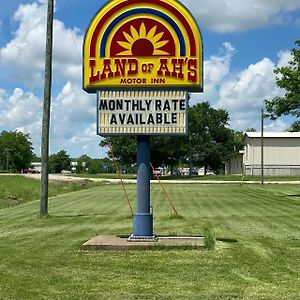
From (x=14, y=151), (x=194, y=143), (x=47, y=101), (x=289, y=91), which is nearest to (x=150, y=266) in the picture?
(x=47, y=101)

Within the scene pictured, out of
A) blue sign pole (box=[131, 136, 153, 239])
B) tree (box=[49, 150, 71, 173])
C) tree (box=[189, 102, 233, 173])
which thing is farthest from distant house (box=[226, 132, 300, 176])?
tree (box=[49, 150, 71, 173])

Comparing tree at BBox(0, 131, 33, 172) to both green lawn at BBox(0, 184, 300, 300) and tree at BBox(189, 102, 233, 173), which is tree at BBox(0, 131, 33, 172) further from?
green lawn at BBox(0, 184, 300, 300)

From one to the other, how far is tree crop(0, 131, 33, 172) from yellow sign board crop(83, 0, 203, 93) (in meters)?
140

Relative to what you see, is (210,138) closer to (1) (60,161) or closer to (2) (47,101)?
(1) (60,161)

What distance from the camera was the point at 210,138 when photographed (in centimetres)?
11906

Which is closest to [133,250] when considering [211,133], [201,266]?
[201,266]

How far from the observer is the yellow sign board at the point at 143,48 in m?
11.6

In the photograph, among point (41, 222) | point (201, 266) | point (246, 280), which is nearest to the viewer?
point (246, 280)

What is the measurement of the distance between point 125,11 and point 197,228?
5.98 metres

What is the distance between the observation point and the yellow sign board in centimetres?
1157

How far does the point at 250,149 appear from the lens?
3447 inches

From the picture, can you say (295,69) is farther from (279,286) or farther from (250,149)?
(250,149)

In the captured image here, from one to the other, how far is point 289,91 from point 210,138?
88.8 metres

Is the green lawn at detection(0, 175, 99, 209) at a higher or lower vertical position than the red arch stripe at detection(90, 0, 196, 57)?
lower
